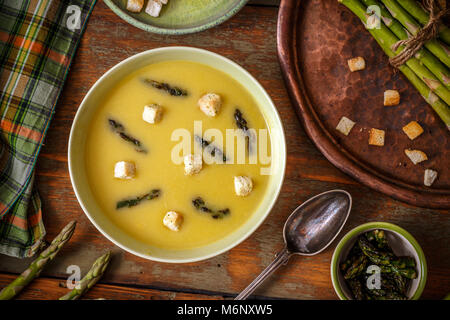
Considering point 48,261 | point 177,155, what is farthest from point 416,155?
point 48,261

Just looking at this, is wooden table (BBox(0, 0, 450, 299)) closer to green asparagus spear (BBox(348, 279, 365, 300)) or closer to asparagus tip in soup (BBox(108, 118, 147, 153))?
green asparagus spear (BBox(348, 279, 365, 300))

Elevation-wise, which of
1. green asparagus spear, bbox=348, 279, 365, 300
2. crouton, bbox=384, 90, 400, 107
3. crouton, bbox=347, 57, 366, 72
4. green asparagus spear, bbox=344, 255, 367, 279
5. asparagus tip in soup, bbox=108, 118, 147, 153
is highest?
crouton, bbox=347, 57, 366, 72

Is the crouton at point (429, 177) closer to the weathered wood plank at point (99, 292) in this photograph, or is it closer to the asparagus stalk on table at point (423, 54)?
the asparagus stalk on table at point (423, 54)

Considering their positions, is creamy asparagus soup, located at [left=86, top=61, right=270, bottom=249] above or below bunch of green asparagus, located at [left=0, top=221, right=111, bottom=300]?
above

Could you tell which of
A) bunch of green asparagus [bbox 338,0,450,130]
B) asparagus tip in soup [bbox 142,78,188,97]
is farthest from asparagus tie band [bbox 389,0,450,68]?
asparagus tip in soup [bbox 142,78,188,97]

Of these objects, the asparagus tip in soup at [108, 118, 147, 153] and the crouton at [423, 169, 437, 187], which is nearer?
the asparagus tip in soup at [108, 118, 147, 153]

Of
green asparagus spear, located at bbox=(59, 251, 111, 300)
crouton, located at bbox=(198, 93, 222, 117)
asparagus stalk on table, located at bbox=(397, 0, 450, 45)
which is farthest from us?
green asparagus spear, located at bbox=(59, 251, 111, 300)

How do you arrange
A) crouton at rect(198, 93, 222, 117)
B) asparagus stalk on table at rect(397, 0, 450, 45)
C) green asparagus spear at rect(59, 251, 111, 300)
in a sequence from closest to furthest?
crouton at rect(198, 93, 222, 117), asparagus stalk on table at rect(397, 0, 450, 45), green asparagus spear at rect(59, 251, 111, 300)
